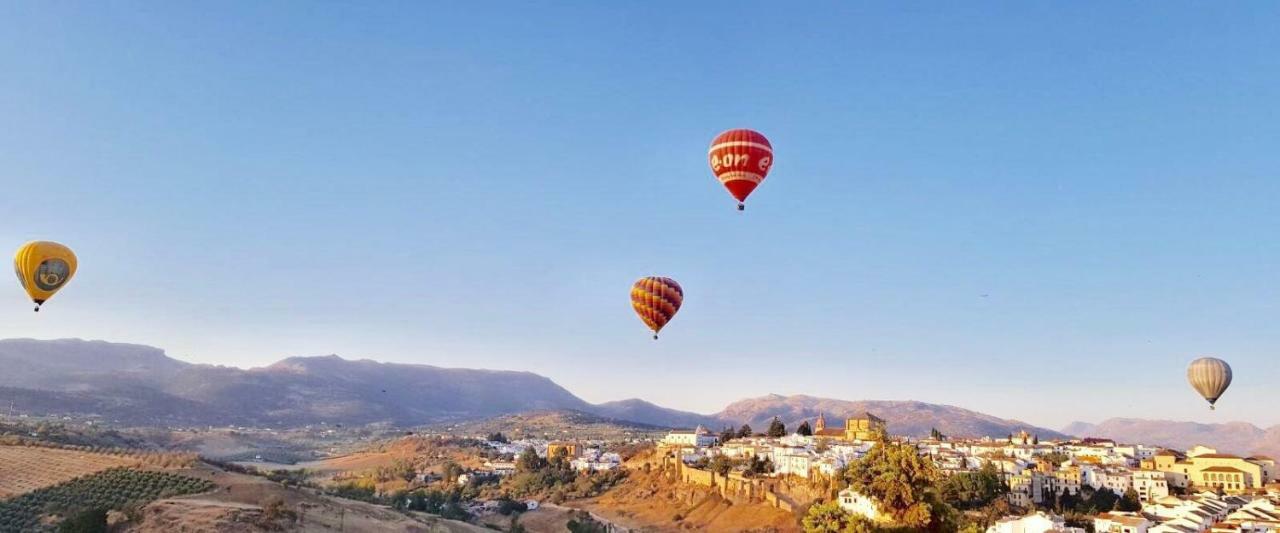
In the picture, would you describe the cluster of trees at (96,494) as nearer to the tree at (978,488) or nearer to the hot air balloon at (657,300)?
the hot air balloon at (657,300)

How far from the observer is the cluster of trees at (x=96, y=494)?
39.5m

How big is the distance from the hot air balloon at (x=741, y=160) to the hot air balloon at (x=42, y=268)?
31228 mm

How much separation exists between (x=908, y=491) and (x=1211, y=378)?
37.8 m

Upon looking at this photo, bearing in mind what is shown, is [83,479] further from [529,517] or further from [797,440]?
[797,440]

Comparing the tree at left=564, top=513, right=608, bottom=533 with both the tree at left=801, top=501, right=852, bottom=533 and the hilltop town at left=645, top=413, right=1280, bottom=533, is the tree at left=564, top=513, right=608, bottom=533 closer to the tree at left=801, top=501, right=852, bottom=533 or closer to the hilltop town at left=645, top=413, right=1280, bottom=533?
the hilltop town at left=645, top=413, right=1280, bottom=533

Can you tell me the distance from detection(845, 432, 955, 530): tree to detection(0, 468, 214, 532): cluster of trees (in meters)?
32.8

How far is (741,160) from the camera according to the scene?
33625 millimetres

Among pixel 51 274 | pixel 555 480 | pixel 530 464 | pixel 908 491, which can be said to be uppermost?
pixel 51 274

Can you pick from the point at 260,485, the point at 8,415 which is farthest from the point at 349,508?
the point at 8,415

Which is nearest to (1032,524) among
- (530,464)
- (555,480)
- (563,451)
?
(555,480)

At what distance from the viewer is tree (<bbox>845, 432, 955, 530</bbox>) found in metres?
23.5

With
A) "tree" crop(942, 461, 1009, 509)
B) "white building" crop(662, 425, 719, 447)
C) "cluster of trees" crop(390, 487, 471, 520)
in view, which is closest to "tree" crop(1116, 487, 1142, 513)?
"tree" crop(942, 461, 1009, 509)

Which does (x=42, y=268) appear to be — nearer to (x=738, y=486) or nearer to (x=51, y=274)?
(x=51, y=274)

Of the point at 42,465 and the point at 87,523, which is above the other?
the point at 42,465
